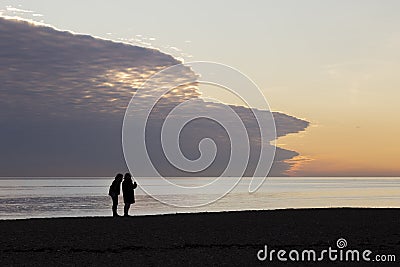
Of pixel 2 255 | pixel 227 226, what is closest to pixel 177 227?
pixel 227 226

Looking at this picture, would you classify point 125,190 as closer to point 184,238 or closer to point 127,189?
point 127,189

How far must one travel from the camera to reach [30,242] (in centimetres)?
2038

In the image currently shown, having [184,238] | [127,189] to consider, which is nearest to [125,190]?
[127,189]

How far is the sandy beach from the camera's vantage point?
1733cm

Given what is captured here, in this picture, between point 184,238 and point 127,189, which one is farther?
point 127,189

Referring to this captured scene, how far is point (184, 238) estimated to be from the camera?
2108 cm

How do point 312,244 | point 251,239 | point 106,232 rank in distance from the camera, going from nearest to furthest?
1. point 312,244
2. point 251,239
3. point 106,232

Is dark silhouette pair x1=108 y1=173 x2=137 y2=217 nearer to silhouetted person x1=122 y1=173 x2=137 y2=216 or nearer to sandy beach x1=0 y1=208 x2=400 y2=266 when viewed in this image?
silhouetted person x1=122 y1=173 x2=137 y2=216

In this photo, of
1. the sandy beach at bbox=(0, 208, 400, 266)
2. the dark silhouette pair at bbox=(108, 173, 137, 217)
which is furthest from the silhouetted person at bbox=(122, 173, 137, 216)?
the sandy beach at bbox=(0, 208, 400, 266)

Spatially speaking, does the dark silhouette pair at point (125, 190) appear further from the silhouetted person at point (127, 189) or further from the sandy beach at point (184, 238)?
the sandy beach at point (184, 238)

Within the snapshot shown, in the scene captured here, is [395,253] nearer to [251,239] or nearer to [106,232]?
[251,239]

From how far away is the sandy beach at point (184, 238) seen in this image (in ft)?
56.9

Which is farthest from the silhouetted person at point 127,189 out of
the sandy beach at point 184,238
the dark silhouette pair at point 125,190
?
the sandy beach at point 184,238

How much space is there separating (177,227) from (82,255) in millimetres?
6876
